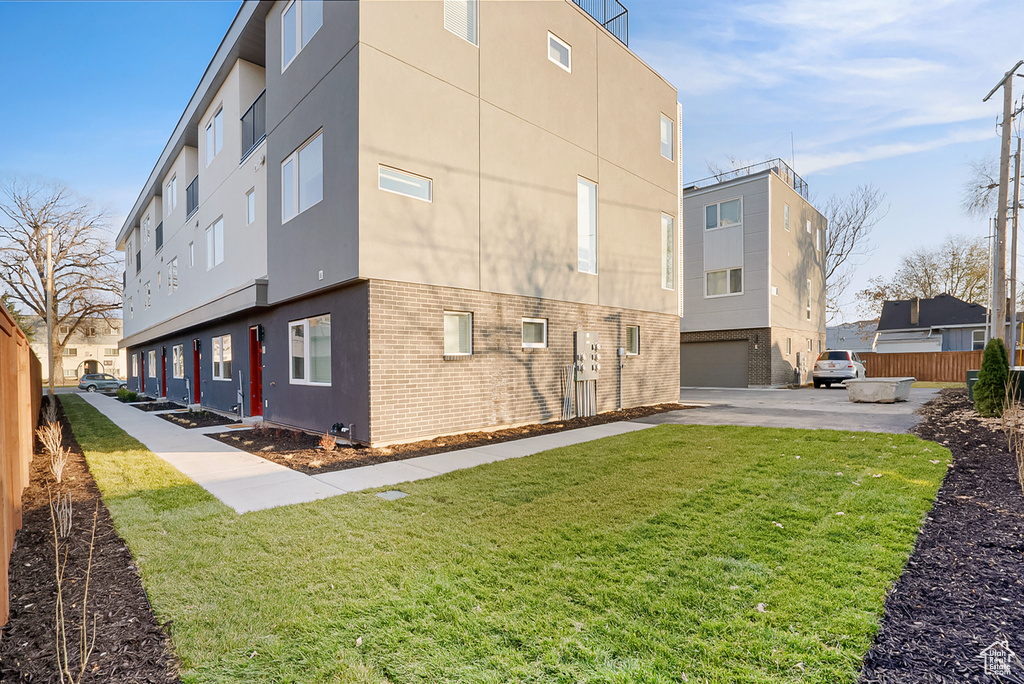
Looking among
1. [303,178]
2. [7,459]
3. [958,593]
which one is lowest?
[958,593]

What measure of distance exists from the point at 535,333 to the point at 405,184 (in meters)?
4.22

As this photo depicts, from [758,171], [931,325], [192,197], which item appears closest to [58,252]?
[192,197]

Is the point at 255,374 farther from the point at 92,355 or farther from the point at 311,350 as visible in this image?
the point at 92,355

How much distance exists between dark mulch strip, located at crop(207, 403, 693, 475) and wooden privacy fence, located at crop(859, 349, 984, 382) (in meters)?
23.7

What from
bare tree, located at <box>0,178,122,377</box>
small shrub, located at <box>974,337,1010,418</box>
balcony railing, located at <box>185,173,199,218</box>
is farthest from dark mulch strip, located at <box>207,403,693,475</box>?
bare tree, located at <box>0,178,122,377</box>

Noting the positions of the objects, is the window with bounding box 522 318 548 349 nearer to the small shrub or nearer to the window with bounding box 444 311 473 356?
the window with bounding box 444 311 473 356

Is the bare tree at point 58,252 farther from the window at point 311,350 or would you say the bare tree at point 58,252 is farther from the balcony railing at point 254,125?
the window at point 311,350

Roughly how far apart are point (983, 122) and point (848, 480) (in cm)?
1593

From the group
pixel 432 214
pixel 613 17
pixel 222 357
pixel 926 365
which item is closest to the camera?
pixel 432 214

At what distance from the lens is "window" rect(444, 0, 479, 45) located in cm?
909

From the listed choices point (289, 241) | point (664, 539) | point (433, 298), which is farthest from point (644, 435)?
point (289, 241)

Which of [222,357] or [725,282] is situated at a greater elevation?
[725,282]

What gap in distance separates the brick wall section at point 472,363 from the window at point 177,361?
14.6m

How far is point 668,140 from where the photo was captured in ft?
50.2
